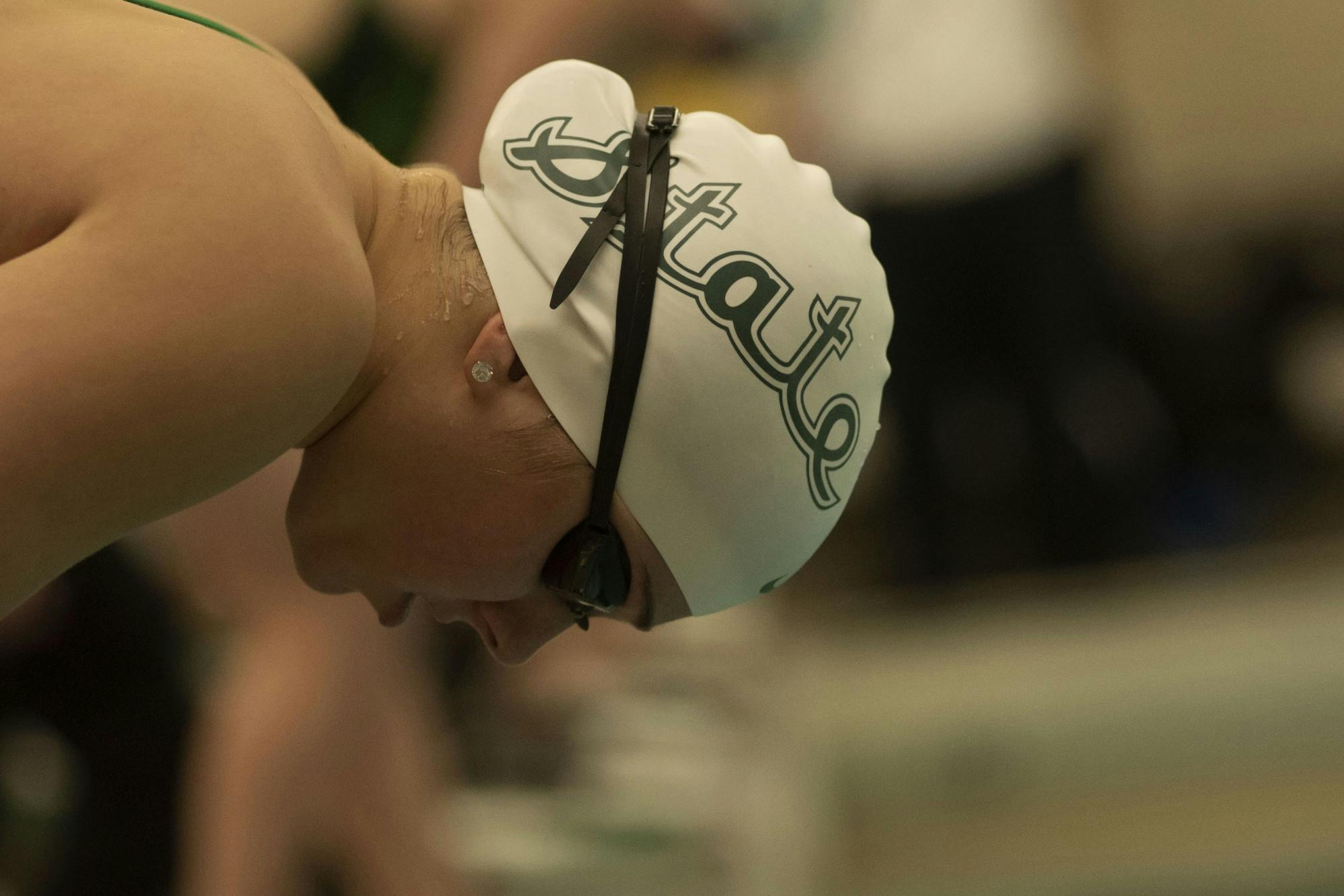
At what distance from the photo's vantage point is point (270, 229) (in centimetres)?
81

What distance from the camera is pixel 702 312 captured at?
3.56ft

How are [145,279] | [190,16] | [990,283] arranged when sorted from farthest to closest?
[990,283] → [190,16] → [145,279]

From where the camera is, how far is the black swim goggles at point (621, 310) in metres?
1.08

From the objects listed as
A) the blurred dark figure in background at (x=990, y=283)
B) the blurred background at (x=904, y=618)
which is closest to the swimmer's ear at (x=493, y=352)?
the blurred background at (x=904, y=618)

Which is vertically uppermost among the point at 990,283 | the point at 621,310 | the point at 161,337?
the point at 990,283

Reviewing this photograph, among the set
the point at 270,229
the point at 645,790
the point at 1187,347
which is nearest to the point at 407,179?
the point at 270,229

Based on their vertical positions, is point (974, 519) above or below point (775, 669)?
above

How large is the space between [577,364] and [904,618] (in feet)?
10.8

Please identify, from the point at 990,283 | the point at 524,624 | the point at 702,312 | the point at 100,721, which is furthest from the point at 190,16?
the point at 990,283

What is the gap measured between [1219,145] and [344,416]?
18.0 feet

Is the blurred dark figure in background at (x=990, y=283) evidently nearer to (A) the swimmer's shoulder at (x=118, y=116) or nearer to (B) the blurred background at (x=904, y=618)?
(B) the blurred background at (x=904, y=618)

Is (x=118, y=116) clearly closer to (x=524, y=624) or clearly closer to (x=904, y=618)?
(x=524, y=624)

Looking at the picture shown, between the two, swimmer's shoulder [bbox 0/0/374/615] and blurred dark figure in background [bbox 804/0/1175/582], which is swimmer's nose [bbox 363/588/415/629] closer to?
swimmer's shoulder [bbox 0/0/374/615]

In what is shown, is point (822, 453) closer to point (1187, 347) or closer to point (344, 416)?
point (344, 416)
